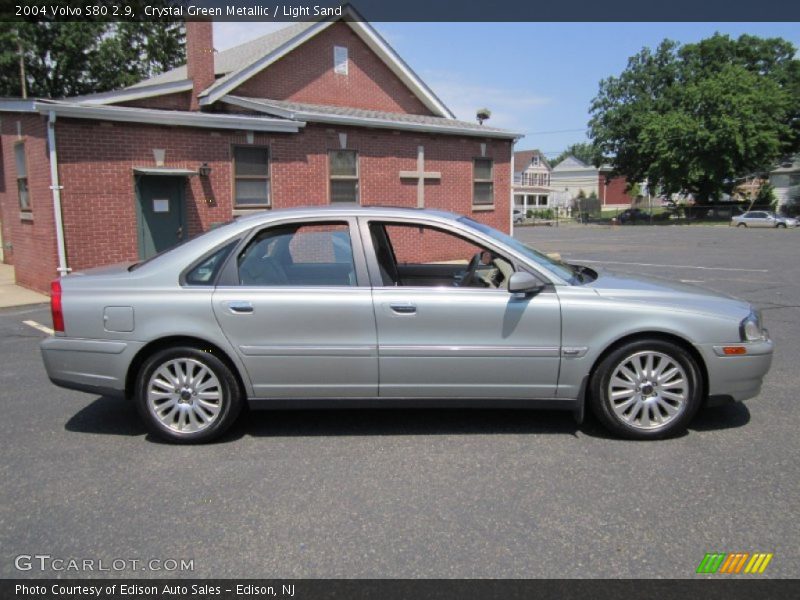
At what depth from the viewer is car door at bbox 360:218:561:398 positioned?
4238 mm

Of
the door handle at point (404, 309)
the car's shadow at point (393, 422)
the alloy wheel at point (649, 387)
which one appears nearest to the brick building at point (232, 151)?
the car's shadow at point (393, 422)

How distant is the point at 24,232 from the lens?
1262cm

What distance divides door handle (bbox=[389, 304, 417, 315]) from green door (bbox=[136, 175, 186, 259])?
872 cm

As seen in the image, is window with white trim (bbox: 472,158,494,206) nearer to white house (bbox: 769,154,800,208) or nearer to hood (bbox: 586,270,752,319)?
hood (bbox: 586,270,752,319)

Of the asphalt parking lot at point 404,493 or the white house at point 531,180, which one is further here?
the white house at point 531,180

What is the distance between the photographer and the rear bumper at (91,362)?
A: 4324 mm

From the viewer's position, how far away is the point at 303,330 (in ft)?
14.1

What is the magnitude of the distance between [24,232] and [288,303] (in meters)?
10.7

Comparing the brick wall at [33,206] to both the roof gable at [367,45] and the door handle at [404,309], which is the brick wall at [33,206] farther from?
the door handle at [404,309]

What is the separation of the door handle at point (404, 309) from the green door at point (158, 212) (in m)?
8.72

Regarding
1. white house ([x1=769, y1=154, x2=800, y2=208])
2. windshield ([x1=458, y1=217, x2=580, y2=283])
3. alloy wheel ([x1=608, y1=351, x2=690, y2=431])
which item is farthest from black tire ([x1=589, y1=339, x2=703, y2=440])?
white house ([x1=769, y1=154, x2=800, y2=208])

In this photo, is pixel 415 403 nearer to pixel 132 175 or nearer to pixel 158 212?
pixel 132 175
